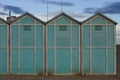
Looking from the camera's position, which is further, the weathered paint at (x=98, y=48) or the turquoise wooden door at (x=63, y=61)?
the weathered paint at (x=98, y=48)

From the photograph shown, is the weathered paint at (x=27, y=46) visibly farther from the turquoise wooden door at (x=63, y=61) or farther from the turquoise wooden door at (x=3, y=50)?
the turquoise wooden door at (x=63, y=61)

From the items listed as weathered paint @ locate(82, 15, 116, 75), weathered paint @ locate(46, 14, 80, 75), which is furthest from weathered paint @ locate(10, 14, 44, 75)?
weathered paint @ locate(82, 15, 116, 75)

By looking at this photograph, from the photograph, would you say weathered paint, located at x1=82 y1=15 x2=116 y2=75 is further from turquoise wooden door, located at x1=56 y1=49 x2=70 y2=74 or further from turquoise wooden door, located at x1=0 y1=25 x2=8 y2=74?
turquoise wooden door, located at x1=0 y1=25 x2=8 y2=74

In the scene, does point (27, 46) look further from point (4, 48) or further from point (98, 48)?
point (98, 48)

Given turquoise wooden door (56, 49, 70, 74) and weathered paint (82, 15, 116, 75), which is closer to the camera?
turquoise wooden door (56, 49, 70, 74)

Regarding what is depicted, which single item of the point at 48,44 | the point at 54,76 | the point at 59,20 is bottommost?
the point at 54,76

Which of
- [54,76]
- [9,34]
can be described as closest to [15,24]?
[9,34]

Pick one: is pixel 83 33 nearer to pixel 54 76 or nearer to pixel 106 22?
pixel 106 22

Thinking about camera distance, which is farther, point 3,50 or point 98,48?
point 98,48

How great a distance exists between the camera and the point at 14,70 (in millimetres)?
26453

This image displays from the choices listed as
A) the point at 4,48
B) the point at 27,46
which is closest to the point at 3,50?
the point at 4,48

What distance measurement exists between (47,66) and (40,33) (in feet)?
7.52

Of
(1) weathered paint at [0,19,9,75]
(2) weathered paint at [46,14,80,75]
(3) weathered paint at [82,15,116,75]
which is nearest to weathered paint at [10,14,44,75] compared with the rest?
(1) weathered paint at [0,19,9,75]

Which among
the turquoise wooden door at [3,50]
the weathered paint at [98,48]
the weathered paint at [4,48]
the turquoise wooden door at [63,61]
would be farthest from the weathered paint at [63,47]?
the turquoise wooden door at [3,50]
